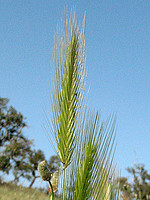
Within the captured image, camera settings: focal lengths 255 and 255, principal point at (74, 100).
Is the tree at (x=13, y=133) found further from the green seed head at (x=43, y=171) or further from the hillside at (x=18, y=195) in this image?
the green seed head at (x=43, y=171)

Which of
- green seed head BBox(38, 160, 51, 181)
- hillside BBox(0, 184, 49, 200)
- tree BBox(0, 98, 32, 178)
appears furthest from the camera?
tree BBox(0, 98, 32, 178)

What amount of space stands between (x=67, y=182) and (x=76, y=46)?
0.83m

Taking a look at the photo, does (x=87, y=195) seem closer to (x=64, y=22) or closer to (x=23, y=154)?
(x=64, y=22)

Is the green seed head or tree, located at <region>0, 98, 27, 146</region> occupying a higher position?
tree, located at <region>0, 98, 27, 146</region>

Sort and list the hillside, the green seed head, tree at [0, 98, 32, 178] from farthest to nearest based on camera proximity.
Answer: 1. tree at [0, 98, 32, 178]
2. the hillside
3. the green seed head

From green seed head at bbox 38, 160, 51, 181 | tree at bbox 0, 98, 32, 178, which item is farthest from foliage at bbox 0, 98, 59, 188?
green seed head at bbox 38, 160, 51, 181

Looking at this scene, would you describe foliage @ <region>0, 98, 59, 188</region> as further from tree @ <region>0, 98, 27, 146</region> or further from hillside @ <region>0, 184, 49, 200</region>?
hillside @ <region>0, 184, 49, 200</region>

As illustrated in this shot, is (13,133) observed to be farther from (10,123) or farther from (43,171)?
(43,171)

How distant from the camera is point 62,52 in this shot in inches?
64.0

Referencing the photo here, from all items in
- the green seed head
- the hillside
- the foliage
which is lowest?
the green seed head

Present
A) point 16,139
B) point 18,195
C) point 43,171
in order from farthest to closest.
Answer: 1. point 16,139
2. point 18,195
3. point 43,171

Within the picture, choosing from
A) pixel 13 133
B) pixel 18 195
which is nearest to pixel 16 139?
pixel 13 133

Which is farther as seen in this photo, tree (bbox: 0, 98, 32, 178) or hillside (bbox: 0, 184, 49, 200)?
tree (bbox: 0, 98, 32, 178)

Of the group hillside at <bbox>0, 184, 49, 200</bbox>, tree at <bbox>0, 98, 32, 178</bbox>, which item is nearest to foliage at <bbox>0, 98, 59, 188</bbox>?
tree at <bbox>0, 98, 32, 178</bbox>
